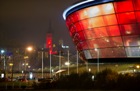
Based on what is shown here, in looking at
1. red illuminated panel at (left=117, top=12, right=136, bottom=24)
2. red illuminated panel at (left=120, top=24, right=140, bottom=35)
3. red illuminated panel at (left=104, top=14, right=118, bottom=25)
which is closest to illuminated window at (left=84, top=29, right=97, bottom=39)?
red illuminated panel at (left=104, top=14, right=118, bottom=25)

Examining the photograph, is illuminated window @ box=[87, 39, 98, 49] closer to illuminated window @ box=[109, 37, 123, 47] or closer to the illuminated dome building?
the illuminated dome building

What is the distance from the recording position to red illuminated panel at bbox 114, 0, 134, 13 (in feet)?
175

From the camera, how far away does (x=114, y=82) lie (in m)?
33.6

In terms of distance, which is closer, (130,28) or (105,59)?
(130,28)

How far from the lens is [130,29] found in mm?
54969

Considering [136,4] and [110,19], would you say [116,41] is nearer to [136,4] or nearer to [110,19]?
[110,19]

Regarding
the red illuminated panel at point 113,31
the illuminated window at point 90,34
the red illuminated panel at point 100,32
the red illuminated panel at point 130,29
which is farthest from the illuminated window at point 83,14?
the red illuminated panel at point 130,29

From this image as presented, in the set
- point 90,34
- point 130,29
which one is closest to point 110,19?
point 130,29

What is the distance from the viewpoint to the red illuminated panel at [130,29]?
5444 centimetres

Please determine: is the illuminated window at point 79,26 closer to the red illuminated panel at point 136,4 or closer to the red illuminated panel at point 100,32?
the red illuminated panel at point 100,32

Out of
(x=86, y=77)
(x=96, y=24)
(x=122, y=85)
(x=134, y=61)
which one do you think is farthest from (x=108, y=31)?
(x=122, y=85)

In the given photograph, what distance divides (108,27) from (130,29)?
429 cm

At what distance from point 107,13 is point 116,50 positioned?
701 cm

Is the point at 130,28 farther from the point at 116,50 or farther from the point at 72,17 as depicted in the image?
the point at 72,17
